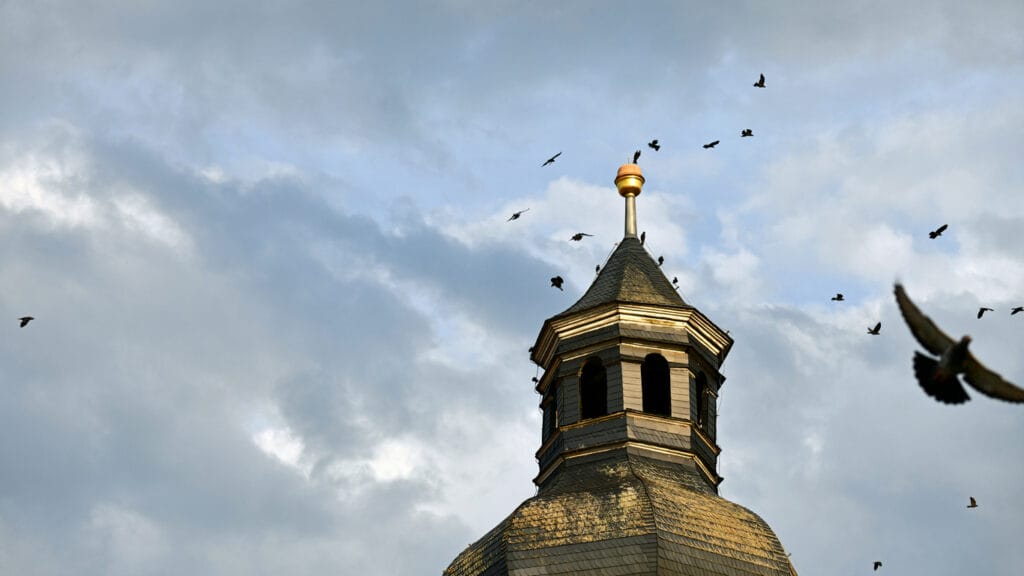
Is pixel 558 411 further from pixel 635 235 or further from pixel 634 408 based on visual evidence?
pixel 635 235

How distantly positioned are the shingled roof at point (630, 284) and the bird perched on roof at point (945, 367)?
97.9ft

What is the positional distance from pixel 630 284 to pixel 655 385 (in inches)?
112

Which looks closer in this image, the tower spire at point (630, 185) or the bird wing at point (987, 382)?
the bird wing at point (987, 382)

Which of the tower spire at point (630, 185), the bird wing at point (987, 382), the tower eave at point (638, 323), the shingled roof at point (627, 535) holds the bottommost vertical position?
the bird wing at point (987, 382)

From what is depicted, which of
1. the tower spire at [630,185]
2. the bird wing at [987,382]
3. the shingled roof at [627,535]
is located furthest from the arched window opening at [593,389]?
the bird wing at [987,382]

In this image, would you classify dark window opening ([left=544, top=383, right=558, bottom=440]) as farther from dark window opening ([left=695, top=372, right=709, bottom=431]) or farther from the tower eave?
dark window opening ([left=695, top=372, right=709, bottom=431])

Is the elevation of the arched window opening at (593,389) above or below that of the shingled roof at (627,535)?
above

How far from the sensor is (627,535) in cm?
4344

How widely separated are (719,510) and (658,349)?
202 inches

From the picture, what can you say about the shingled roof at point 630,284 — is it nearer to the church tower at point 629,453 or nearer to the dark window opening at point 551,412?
the church tower at point 629,453

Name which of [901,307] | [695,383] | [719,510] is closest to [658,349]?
[695,383]

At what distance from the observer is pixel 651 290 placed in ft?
167

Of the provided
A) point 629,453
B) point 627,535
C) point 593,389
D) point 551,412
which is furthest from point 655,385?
point 627,535

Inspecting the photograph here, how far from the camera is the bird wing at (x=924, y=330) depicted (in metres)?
19.3
